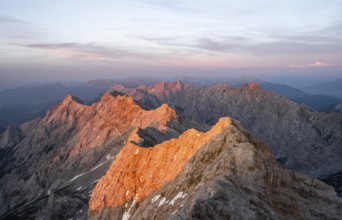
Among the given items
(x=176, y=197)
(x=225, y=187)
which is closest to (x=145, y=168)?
(x=176, y=197)

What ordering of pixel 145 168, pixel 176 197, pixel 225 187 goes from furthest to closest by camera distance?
pixel 145 168 < pixel 176 197 < pixel 225 187

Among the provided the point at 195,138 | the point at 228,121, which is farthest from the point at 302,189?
the point at 195,138

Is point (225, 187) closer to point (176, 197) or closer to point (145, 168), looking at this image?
point (176, 197)

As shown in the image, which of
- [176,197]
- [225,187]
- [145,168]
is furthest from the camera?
[145,168]

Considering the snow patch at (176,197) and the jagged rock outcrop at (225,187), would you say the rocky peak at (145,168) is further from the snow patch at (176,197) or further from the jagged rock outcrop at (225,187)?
the snow patch at (176,197)

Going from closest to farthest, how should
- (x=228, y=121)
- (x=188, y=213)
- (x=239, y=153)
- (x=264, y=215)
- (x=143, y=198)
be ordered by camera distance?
1. (x=188, y=213)
2. (x=264, y=215)
3. (x=239, y=153)
4. (x=228, y=121)
5. (x=143, y=198)

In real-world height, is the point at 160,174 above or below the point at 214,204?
below

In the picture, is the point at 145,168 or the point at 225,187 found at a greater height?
the point at 225,187

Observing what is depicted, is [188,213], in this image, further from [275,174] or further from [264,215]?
[275,174]

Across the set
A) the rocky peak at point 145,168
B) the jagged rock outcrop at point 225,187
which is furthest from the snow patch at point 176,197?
the rocky peak at point 145,168
